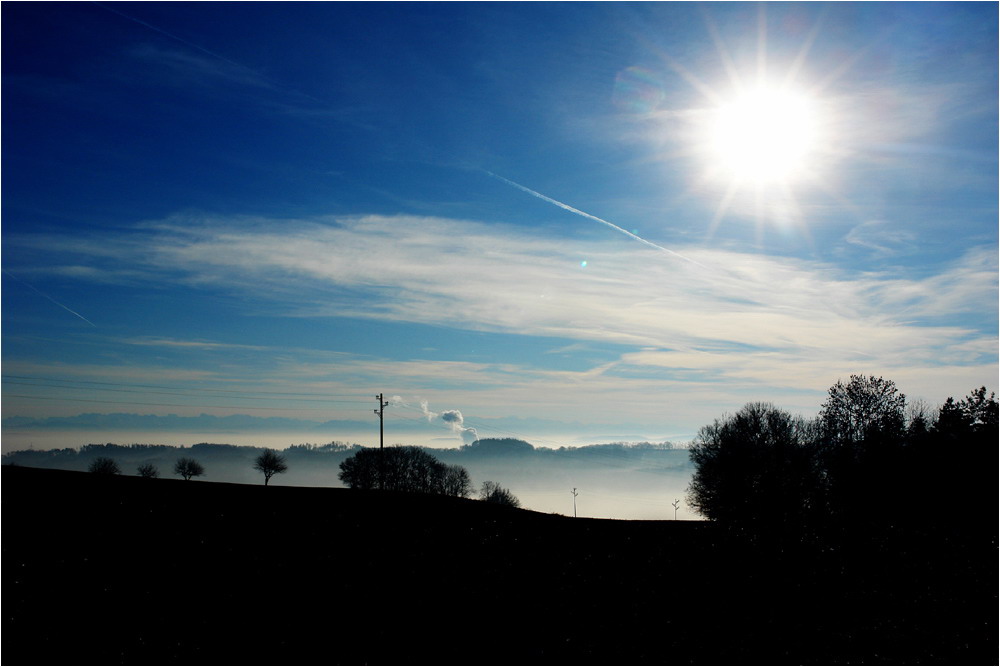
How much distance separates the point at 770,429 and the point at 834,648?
2578 inches

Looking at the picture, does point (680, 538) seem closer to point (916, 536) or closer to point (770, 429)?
point (916, 536)

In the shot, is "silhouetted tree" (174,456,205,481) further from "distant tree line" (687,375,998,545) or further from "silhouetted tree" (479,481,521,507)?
"distant tree line" (687,375,998,545)

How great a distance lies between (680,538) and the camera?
71.8 feet

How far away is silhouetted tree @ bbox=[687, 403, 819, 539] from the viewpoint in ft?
190

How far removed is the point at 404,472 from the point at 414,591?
105828 millimetres

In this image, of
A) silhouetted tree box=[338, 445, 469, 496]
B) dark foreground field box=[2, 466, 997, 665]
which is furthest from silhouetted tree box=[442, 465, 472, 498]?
dark foreground field box=[2, 466, 997, 665]

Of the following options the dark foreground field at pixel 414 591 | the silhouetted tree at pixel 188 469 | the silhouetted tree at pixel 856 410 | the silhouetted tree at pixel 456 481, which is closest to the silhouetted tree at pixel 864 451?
the silhouetted tree at pixel 856 410

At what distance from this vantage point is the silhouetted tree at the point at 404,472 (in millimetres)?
104250

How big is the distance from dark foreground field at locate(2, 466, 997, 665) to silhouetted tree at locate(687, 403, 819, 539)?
124 feet

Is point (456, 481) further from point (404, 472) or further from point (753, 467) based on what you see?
point (753, 467)

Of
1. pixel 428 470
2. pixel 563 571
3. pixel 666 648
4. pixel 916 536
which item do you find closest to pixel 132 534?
pixel 563 571

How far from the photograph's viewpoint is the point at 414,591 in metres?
14.6

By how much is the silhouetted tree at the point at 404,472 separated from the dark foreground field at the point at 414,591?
8229cm

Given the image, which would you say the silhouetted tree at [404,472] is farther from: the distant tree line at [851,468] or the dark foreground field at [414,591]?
the dark foreground field at [414,591]
